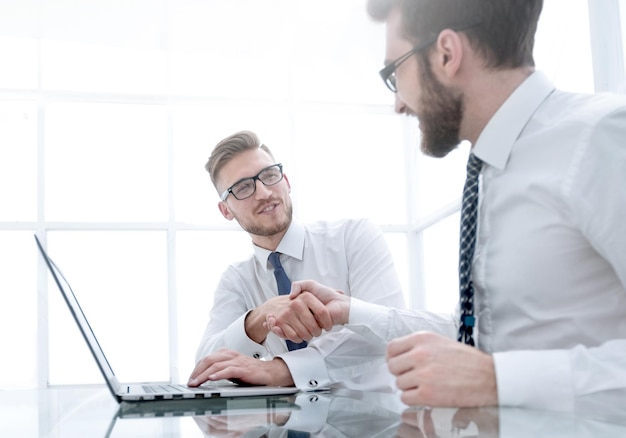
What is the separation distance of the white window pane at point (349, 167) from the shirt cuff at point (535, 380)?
653cm

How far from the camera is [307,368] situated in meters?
1.86

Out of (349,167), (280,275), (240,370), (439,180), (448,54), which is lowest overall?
(240,370)

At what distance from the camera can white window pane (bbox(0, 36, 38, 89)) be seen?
7.18 m

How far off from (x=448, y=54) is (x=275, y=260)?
1.30 metres

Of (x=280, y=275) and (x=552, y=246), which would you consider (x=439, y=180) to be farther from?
(x=552, y=246)

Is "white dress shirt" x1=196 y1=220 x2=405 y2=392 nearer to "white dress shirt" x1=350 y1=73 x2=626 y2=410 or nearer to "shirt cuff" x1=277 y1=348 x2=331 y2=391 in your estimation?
"shirt cuff" x1=277 y1=348 x2=331 y2=391

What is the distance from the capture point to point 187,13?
7340 millimetres

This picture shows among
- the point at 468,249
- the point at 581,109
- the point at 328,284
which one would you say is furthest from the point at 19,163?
the point at 581,109

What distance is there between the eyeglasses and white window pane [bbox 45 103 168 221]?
585 centimetres

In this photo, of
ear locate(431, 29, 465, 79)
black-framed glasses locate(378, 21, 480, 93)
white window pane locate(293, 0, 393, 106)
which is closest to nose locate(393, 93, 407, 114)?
black-framed glasses locate(378, 21, 480, 93)

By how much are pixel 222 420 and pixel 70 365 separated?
20.6ft

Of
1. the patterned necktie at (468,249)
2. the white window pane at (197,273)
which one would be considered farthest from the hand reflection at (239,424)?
the white window pane at (197,273)

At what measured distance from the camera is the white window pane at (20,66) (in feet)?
23.6

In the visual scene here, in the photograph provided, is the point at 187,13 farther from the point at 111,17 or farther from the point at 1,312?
the point at 1,312
